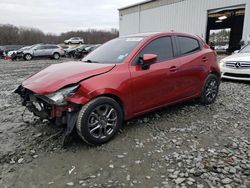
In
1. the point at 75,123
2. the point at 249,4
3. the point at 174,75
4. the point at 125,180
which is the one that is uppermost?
the point at 249,4

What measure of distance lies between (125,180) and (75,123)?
1.03 m

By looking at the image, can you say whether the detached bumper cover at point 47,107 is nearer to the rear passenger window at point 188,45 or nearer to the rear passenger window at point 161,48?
the rear passenger window at point 161,48

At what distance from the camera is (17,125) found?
14.3ft

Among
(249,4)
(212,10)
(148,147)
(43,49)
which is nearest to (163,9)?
(212,10)

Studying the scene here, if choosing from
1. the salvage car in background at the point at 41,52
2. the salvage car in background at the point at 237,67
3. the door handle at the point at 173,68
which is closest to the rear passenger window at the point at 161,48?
the door handle at the point at 173,68

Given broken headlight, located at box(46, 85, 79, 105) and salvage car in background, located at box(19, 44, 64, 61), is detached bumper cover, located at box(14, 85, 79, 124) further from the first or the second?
salvage car in background, located at box(19, 44, 64, 61)

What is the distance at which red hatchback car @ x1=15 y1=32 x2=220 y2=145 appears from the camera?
10.4 feet

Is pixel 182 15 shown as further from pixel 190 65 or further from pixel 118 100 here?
pixel 118 100

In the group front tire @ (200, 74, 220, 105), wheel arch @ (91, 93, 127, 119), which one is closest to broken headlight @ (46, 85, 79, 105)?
wheel arch @ (91, 93, 127, 119)

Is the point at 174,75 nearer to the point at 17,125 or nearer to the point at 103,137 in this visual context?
the point at 103,137

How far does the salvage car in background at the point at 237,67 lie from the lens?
7326 mm

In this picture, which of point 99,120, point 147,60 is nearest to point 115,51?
point 147,60

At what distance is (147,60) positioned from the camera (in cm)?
371

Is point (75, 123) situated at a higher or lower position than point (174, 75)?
lower
